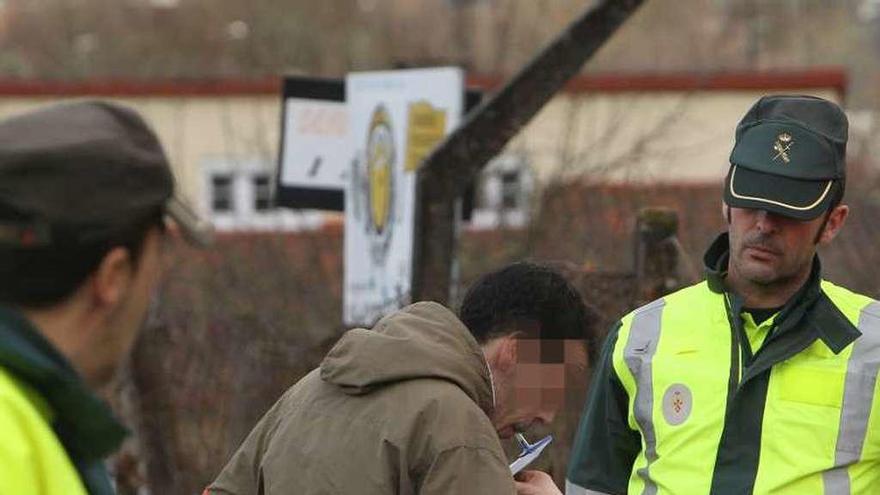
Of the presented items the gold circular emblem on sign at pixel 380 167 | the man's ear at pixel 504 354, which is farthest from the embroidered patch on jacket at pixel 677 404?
the gold circular emblem on sign at pixel 380 167

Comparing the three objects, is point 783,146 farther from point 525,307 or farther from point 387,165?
point 387,165

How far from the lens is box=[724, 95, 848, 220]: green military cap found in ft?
13.8

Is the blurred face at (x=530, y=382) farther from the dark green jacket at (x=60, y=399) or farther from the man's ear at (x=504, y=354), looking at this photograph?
the dark green jacket at (x=60, y=399)

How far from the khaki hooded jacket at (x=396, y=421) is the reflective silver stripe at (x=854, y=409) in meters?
0.92

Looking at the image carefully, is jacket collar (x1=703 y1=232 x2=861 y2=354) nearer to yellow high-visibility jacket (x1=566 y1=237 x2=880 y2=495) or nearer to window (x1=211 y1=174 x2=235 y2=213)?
yellow high-visibility jacket (x1=566 y1=237 x2=880 y2=495)

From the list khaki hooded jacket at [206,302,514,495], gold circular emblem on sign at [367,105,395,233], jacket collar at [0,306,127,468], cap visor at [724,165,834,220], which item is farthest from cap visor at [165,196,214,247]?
gold circular emblem on sign at [367,105,395,233]

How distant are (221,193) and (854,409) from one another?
2111 cm

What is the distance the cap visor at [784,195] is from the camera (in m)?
4.18

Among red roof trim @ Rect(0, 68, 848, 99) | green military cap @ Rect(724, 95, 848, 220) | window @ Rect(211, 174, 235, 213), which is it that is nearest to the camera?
green military cap @ Rect(724, 95, 848, 220)

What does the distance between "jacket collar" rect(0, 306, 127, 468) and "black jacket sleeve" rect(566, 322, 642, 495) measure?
2222mm

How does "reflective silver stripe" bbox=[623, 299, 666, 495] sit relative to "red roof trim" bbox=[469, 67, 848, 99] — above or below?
above

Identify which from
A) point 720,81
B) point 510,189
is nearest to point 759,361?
point 510,189

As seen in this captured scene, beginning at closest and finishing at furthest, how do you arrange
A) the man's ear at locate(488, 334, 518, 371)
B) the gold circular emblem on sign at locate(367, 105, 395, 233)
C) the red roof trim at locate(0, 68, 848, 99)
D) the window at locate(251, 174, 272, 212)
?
the man's ear at locate(488, 334, 518, 371), the gold circular emblem on sign at locate(367, 105, 395, 233), the red roof trim at locate(0, 68, 848, 99), the window at locate(251, 174, 272, 212)

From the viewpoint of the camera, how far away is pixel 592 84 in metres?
18.0
